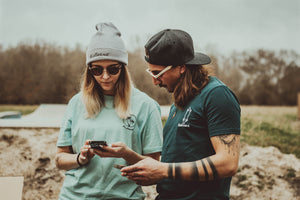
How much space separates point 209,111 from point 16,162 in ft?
17.0

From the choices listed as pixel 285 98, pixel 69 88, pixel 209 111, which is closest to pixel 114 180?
pixel 209 111

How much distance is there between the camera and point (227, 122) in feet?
4.77

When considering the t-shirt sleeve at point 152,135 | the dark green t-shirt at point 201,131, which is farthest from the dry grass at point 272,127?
the dark green t-shirt at point 201,131

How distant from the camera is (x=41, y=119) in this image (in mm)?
7105

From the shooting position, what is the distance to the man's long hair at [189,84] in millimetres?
1651

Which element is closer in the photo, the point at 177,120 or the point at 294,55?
the point at 177,120

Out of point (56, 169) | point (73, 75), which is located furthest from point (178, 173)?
point (73, 75)

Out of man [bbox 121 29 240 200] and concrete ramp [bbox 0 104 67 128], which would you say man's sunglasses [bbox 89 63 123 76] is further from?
concrete ramp [bbox 0 104 67 128]

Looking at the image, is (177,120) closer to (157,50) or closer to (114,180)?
(157,50)

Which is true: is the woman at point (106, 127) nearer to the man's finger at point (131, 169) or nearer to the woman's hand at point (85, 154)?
the woman's hand at point (85, 154)

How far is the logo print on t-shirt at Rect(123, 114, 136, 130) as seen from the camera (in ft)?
6.77

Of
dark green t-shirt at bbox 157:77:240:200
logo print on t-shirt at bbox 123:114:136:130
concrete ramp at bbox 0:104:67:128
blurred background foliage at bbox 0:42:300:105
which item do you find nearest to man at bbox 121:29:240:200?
dark green t-shirt at bbox 157:77:240:200

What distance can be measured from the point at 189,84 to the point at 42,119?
607cm

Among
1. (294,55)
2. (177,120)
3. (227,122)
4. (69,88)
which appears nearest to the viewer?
(227,122)
